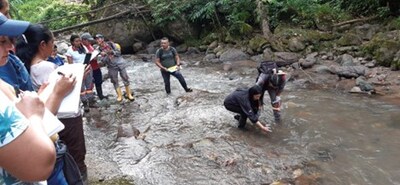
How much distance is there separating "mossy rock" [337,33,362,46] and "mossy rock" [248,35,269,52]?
7.83 ft

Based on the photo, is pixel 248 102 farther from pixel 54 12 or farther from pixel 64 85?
pixel 54 12

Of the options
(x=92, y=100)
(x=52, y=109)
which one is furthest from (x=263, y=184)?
(x=92, y=100)

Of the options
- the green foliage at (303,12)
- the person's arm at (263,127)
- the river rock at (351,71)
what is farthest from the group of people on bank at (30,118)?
the green foliage at (303,12)

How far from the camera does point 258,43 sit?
12.9 metres

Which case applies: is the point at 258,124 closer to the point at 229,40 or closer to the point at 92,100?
the point at 92,100

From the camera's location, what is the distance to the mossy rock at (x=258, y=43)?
12711mm

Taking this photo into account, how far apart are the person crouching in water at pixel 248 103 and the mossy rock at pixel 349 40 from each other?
6533 mm

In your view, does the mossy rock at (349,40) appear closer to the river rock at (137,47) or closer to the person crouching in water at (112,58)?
the person crouching in water at (112,58)

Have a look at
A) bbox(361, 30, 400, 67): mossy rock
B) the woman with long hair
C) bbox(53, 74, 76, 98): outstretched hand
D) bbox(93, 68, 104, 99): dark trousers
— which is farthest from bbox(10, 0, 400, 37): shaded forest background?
bbox(53, 74, 76, 98): outstretched hand

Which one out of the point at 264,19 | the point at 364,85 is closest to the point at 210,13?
the point at 264,19

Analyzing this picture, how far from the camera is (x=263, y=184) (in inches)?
183

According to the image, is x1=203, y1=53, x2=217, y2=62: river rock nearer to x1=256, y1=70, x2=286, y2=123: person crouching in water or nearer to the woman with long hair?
x1=256, y1=70, x2=286, y2=123: person crouching in water

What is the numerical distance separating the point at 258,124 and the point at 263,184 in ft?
5.30

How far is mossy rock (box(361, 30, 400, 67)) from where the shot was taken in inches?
385
